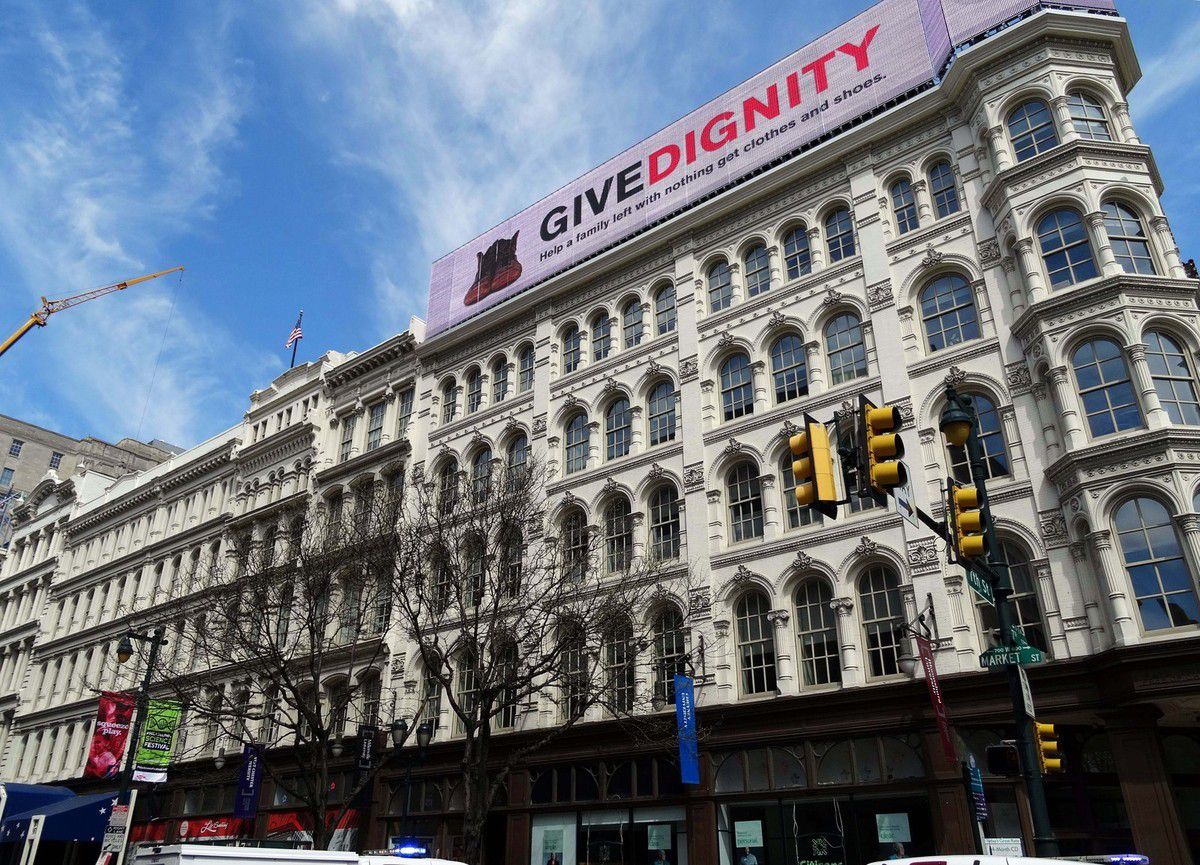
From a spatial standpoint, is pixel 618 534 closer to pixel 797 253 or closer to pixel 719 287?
pixel 719 287

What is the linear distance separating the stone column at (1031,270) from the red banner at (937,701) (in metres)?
9.23

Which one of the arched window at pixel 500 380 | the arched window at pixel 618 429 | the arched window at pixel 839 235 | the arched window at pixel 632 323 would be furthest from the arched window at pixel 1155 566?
the arched window at pixel 500 380

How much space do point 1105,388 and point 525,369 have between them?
21356 millimetres

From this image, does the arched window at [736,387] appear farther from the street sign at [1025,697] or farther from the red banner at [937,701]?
the street sign at [1025,697]

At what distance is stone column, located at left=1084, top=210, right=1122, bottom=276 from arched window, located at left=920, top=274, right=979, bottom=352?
3.33 meters

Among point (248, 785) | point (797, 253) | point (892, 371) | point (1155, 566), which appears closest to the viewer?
point (1155, 566)

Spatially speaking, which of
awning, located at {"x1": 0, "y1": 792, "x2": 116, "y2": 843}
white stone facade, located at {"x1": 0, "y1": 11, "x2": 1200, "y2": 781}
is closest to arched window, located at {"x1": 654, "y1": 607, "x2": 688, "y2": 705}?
white stone facade, located at {"x1": 0, "y1": 11, "x2": 1200, "y2": 781}

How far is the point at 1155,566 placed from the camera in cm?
1894

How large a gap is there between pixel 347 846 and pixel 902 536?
2112 centimetres

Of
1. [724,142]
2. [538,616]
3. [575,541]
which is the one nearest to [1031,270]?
[724,142]

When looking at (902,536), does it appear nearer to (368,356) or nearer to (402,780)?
(402,780)

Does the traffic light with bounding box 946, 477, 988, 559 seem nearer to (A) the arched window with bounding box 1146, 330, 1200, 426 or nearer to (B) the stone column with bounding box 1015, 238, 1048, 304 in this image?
(A) the arched window with bounding box 1146, 330, 1200, 426

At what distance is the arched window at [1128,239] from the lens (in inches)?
871

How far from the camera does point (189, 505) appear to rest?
162 feet
